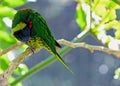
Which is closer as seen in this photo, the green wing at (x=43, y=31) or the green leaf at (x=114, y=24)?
the green wing at (x=43, y=31)

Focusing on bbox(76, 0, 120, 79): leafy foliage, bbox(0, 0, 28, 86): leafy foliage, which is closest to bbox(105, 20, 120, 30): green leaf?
bbox(76, 0, 120, 79): leafy foliage

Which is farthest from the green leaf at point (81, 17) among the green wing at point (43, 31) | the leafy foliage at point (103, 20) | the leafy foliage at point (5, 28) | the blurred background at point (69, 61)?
the blurred background at point (69, 61)

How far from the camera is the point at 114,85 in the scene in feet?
8.56

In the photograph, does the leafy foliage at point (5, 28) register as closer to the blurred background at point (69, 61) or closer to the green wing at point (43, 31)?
the green wing at point (43, 31)

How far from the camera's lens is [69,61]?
2.82m

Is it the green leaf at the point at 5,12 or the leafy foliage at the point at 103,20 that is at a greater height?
the green leaf at the point at 5,12

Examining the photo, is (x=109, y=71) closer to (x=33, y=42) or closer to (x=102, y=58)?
(x=102, y=58)

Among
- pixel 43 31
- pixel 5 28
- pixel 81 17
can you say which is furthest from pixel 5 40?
pixel 43 31

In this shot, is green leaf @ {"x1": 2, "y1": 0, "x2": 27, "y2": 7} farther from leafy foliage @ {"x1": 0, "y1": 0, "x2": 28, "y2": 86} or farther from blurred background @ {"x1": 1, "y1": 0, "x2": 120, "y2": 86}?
blurred background @ {"x1": 1, "y1": 0, "x2": 120, "y2": 86}

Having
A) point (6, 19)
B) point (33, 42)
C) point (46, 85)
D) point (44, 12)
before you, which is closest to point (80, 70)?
point (46, 85)

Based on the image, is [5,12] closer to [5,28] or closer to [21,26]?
[5,28]

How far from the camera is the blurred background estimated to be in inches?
110

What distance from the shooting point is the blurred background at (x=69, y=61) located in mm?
2803

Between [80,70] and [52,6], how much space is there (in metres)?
0.49
